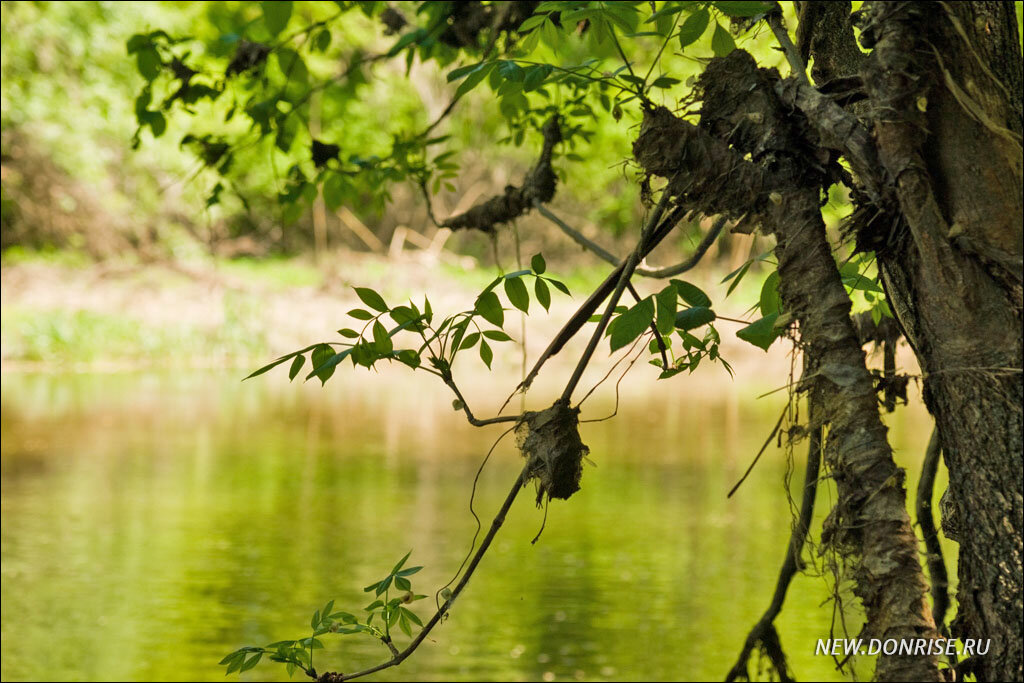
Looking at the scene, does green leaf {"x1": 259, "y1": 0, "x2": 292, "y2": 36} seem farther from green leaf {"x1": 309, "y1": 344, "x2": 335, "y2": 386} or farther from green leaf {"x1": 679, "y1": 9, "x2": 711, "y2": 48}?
green leaf {"x1": 679, "y1": 9, "x2": 711, "y2": 48}

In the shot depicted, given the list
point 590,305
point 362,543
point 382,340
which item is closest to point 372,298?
point 382,340

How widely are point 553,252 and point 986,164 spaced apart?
3310 centimetres

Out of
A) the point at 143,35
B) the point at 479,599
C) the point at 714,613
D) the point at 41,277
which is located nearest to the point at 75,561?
the point at 479,599

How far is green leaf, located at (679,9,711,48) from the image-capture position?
67.9 inches

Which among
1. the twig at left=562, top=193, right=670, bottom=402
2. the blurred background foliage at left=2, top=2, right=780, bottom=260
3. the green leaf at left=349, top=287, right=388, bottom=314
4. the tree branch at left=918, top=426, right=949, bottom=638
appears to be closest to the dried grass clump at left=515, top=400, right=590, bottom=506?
the twig at left=562, top=193, right=670, bottom=402

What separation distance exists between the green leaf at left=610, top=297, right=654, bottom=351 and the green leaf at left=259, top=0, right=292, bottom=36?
192 centimetres

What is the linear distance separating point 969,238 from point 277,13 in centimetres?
235

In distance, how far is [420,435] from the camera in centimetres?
1650

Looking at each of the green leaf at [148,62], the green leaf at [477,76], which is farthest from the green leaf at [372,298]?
the green leaf at [148,62]

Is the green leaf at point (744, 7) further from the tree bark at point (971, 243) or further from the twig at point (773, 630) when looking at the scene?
the twig at point (773, 630)

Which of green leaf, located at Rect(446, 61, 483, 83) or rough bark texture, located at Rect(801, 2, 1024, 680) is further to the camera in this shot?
green leaf, located at Rect(446, 61, 483, 83)

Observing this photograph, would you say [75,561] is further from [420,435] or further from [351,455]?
[420,435]

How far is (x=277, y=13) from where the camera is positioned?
334cm

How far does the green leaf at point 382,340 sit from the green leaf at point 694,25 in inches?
24.1
